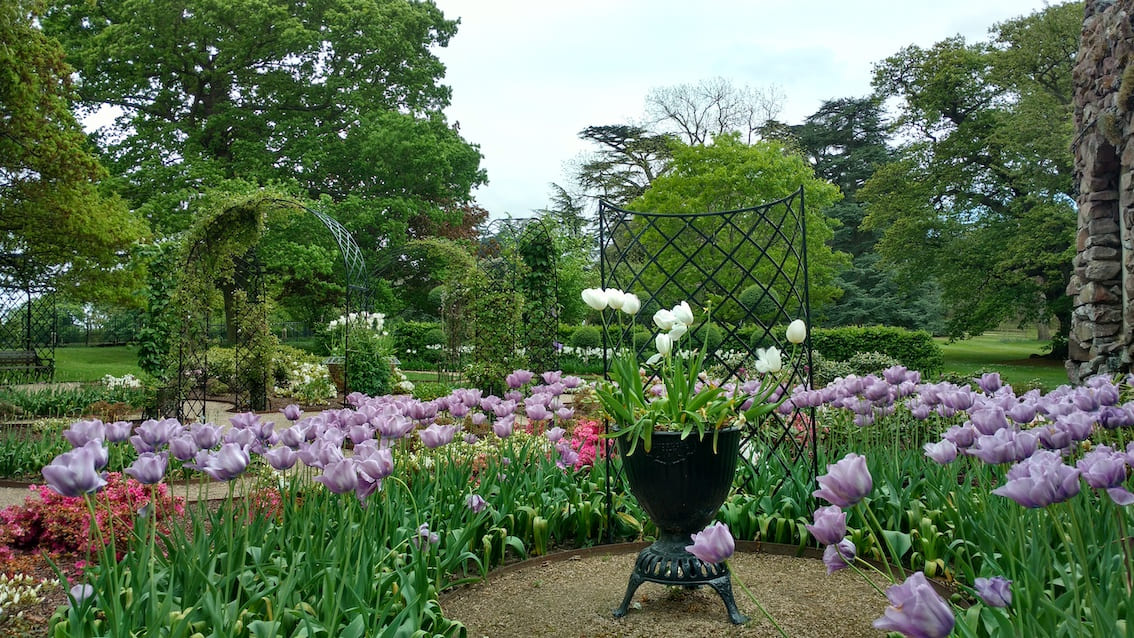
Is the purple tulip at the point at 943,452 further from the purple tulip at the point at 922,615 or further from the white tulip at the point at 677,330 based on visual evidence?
the purple tulip at the point at 922,615

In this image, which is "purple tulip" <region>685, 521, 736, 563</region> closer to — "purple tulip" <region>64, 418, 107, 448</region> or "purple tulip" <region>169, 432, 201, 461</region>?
Answer: "purple tulip" <region>169, 432, 201, 461</region>

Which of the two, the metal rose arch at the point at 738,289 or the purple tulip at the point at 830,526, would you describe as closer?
A: the purple tulip at the point at 830,526

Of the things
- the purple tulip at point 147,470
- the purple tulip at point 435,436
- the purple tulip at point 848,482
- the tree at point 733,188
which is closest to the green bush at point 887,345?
the tree at point 733,188

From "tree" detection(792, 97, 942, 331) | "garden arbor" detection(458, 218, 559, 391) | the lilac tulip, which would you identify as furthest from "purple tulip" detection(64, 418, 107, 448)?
"tree" detection(792, 97, 942, 331)

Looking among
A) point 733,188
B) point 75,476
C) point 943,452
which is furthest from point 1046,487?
point 733,188

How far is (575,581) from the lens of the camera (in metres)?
3.18

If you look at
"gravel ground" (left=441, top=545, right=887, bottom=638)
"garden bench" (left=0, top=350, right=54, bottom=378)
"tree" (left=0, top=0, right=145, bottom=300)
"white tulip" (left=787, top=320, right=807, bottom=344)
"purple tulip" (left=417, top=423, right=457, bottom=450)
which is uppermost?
"tree" (left=0, top=0, right=145, bottom=300)

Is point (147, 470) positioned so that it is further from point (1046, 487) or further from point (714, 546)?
point (1046, 487)

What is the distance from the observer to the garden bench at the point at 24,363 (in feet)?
43.7

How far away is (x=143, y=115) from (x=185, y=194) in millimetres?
3508

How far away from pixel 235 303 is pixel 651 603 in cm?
938

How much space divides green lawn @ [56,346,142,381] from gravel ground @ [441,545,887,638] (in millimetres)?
13111

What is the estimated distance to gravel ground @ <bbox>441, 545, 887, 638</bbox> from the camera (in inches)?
105

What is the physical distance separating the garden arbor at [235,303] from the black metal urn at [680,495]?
696 cm
